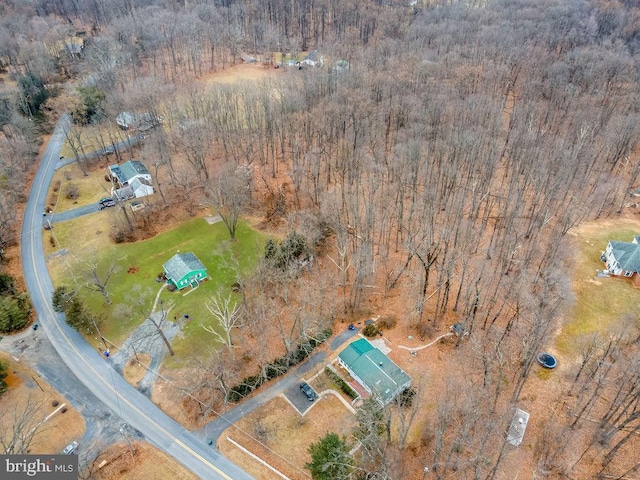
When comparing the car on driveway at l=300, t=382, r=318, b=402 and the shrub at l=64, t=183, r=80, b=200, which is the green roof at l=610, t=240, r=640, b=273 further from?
the shrub at l=64, t=183, r=80, b=200

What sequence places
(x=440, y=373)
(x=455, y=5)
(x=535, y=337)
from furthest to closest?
(x=455, y=5), (x=440, y=373), (x=535, y=337)

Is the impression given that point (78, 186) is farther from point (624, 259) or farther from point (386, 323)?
point (624, 259)

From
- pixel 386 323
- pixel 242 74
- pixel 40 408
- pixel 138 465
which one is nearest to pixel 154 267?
pixel 40 408

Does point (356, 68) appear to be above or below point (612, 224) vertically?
above

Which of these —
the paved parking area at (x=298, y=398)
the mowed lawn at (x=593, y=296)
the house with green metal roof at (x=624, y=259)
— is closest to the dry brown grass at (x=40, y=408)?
the paved parking area at (x=298, y=398)

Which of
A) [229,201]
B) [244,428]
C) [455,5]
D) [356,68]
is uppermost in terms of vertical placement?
[455,5]

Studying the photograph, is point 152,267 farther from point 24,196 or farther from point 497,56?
point 497,56

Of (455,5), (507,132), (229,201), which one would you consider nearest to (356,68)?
(507,132)

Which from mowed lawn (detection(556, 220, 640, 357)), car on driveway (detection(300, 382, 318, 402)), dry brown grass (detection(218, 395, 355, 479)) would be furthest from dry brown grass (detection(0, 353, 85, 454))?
mowed lawn (detection(556, 220, 640, 357))
